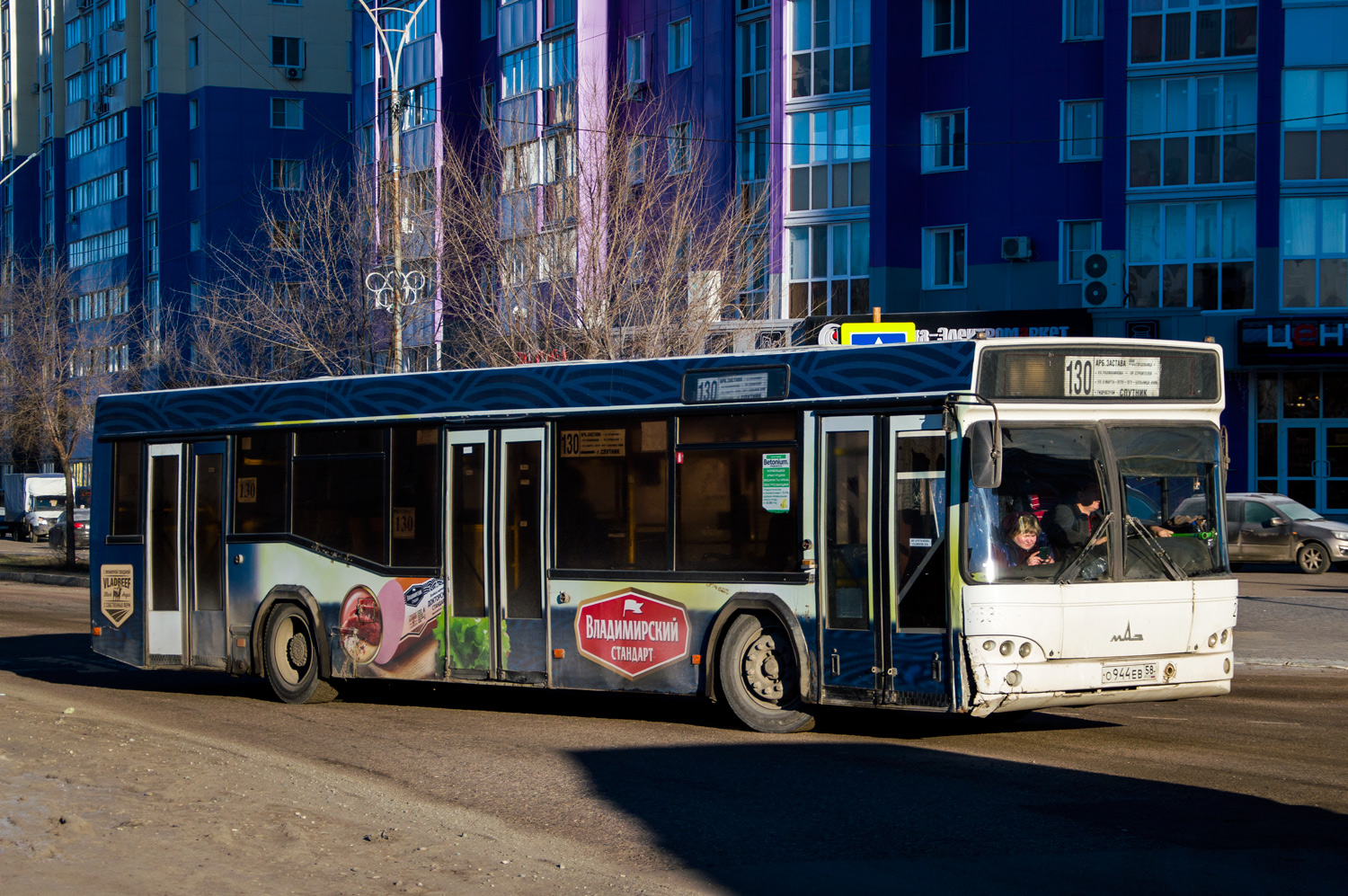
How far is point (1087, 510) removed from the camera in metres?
9.95

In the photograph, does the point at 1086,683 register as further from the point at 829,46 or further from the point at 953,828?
the point at 829,46

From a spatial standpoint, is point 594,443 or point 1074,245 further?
point 1074,245

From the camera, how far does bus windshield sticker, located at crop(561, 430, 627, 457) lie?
11.7 m

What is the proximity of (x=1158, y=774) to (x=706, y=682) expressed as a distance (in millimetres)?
3309

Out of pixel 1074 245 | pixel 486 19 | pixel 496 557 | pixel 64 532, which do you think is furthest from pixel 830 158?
pixel 496 557

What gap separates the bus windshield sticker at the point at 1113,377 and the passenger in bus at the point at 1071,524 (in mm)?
704

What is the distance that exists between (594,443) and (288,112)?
2309 inches

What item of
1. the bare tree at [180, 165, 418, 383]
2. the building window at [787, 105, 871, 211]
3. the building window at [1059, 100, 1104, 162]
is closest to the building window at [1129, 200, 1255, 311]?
the building window at [1059, 100, 1104, 162]

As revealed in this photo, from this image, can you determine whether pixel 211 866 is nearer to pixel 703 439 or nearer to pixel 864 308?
pixel 703 439

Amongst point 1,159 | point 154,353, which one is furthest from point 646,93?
point 1,159

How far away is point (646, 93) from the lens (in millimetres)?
41969

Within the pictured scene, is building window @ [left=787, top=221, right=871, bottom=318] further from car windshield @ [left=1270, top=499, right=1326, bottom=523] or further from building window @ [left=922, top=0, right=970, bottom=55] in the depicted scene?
car windshield @ [left=1270, top=499, right=1326, bottom=523]

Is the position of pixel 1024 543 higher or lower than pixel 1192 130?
lower

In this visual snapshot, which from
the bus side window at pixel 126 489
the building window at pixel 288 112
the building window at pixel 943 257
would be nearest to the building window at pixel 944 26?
the building window at pixel 943 257
